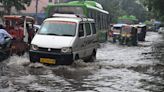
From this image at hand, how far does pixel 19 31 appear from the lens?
18.6 m

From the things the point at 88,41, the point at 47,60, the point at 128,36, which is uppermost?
the point at 88,41

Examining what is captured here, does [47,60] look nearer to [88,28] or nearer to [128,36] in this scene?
[88,28]

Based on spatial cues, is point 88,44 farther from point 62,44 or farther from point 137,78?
point 137,78

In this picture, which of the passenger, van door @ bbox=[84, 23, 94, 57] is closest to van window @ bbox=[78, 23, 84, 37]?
van door @ bbox=[84, 23, 94, 57]

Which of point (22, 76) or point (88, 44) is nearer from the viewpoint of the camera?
point (22, 76)

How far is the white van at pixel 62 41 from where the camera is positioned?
14094 millimetres

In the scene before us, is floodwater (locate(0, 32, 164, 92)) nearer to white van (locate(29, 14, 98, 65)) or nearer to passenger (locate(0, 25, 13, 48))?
white van (locate(29, 14, 98, 65))

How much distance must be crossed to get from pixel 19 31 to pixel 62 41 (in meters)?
4.85

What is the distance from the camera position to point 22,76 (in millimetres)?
12453

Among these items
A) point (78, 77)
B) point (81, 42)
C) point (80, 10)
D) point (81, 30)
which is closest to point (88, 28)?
point (81, 30)

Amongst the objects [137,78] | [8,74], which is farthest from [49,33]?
[137,78]

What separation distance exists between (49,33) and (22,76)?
3.02 meters

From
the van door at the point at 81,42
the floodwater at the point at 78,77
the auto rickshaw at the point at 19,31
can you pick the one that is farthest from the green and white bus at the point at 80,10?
the floodwater at the point at 78,77

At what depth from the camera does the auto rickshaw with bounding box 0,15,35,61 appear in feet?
56.6
